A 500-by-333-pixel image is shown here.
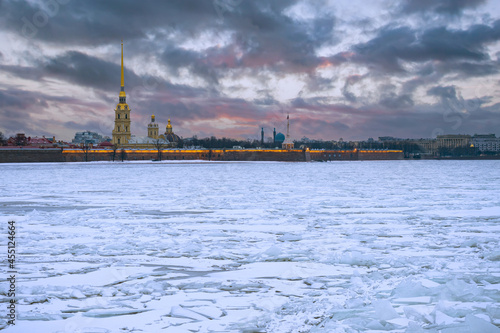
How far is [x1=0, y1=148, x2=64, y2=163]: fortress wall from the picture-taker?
266ft

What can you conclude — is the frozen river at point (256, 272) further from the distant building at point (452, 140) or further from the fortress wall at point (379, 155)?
the distant building at point (452, 140)

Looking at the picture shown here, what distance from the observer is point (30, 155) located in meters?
84.1

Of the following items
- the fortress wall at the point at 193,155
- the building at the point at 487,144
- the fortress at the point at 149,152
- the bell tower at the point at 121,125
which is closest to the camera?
the fortress wall at the point at 193,155

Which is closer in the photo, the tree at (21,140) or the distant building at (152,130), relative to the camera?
the tree at (21,140)

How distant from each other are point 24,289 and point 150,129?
124 meters

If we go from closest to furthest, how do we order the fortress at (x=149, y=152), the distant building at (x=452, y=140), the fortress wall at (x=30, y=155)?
1. the fortress wall at (x=30, y=155)
2. the fortress at (x=149, y=152)
3. the distant building at (x=452, y=140)

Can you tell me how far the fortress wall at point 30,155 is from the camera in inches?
3196

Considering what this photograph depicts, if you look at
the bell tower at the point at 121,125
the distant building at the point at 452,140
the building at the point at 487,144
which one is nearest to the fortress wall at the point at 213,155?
the bell tower at the point at 121,125

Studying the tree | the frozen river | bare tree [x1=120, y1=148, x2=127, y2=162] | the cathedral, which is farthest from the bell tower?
the frozen river

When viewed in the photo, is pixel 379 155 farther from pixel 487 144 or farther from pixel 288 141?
pixel 487 144

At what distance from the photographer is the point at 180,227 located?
9023 millimetres

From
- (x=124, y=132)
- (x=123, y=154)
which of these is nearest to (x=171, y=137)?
(x=124, y=132)

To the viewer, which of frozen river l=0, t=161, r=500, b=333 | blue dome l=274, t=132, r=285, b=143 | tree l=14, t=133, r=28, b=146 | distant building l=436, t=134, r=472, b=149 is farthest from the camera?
distant building l=436, t=134, r=472, b=149

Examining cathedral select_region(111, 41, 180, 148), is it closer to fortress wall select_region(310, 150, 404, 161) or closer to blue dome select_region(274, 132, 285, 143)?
blue dome select_region(274, 132, 285, 143)
